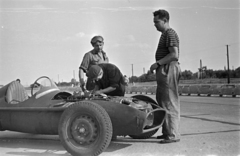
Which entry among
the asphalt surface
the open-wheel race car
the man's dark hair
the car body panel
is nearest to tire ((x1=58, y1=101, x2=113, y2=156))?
the open-wheel race car

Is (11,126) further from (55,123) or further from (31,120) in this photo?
(55,123)

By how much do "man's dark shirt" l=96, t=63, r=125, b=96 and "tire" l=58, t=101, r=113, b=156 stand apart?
1.13 metres

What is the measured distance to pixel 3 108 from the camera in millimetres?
5520

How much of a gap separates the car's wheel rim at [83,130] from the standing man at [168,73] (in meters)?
1.49

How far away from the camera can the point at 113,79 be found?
5.50 meters

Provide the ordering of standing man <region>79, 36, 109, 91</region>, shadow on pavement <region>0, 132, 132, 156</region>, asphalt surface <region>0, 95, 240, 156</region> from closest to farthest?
asphalt surface <region>0, 95, 240, 156</region> → shadow on pavement <region>0, 132, 132, 156</region> → standing man <region>79, 36, 109, 91</region>

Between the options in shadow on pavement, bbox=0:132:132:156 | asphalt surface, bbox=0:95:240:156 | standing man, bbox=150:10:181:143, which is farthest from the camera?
standing man, bbox=150:10:181:143

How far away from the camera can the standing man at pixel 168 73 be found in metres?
5.42

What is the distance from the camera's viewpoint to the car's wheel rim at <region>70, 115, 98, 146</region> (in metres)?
4.40

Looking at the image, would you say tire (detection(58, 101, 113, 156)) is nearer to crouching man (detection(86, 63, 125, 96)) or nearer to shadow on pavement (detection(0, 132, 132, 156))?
shadow on pavement (detection(0, 132, 132, 156))

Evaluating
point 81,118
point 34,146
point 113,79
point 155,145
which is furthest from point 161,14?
point 34,146

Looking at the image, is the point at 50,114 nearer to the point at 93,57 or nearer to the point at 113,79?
the point at 113,79

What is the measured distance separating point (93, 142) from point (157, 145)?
1.32 metres

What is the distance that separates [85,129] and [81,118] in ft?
→ 0.54
